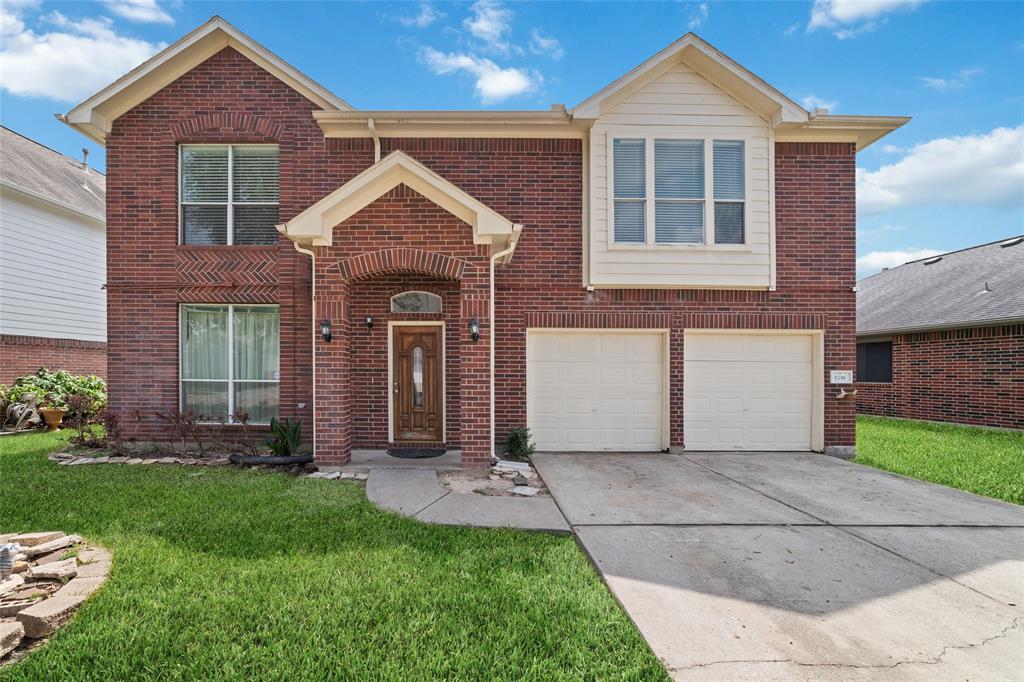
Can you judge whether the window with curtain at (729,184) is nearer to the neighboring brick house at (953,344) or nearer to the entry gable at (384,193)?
the entry gable at (384,193)

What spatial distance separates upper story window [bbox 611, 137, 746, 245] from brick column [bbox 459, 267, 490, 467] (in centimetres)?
292

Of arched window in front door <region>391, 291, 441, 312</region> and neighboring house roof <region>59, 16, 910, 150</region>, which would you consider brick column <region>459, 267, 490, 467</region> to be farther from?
neighboring house roof <region>59, 16, 910, 150</region>

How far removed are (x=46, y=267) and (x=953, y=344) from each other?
78.3ft

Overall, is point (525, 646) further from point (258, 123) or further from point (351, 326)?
point (258, 123)

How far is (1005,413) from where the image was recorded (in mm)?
10977

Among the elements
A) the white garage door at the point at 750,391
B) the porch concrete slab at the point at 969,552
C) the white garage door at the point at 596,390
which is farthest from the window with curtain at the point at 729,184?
the porch concrete slab at the point at 969,552

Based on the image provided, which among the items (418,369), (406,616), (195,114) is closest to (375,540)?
(406,616)

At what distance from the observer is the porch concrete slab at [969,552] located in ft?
12.2

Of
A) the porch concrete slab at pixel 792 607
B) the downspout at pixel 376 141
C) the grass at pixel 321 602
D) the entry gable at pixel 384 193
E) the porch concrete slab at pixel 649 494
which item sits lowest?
the porch concrete slab at pixel 649 494

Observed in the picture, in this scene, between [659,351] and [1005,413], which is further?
[1005,413]

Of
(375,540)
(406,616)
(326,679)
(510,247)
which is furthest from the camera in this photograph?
(510,247)

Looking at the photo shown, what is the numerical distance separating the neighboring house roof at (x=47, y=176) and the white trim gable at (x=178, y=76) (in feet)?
19.1

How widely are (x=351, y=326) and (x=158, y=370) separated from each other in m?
3.68

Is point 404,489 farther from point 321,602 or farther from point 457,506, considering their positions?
point 321,602
